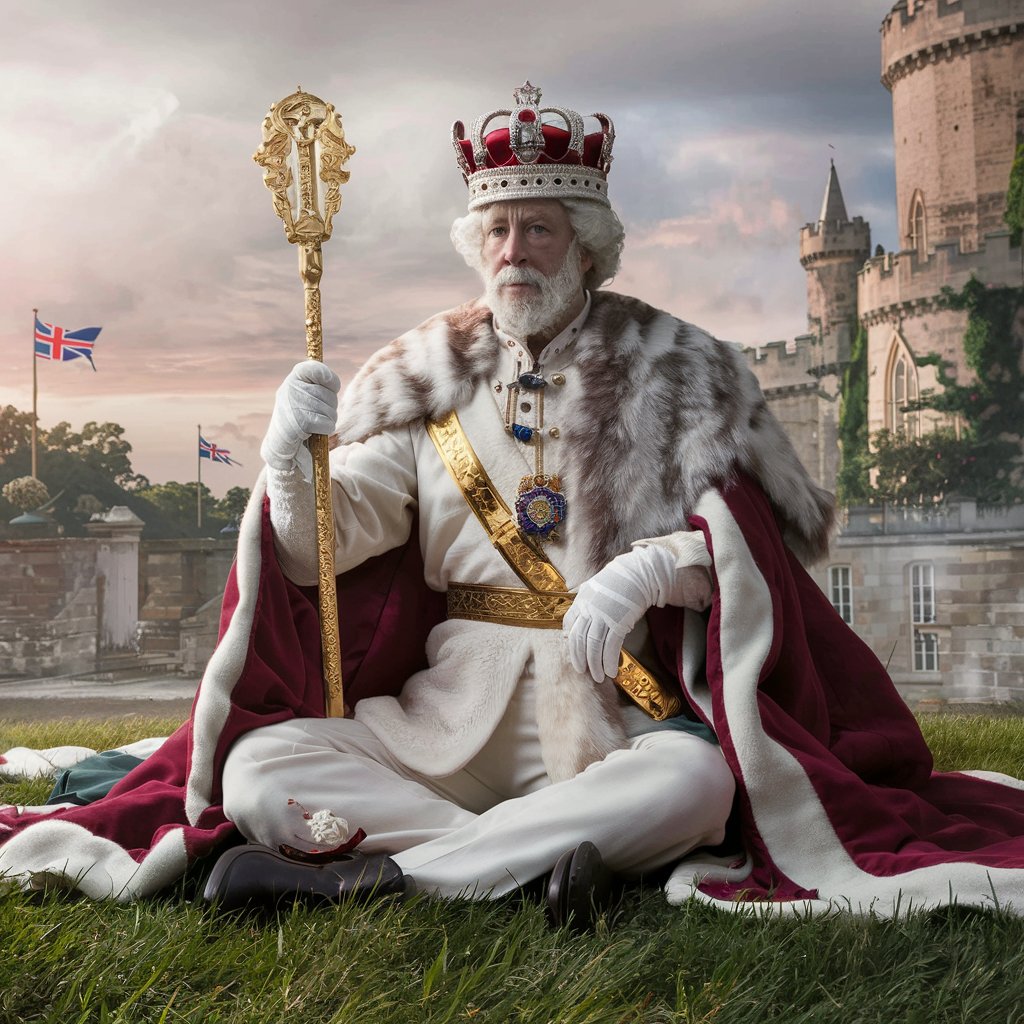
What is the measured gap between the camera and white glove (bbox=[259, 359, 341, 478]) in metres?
2.71

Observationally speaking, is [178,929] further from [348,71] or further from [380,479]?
[348,71]

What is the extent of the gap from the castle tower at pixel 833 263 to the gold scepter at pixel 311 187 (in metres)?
20.4

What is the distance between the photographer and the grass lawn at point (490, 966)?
176cm

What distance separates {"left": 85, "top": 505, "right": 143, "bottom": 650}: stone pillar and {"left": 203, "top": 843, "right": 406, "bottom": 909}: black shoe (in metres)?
15.6

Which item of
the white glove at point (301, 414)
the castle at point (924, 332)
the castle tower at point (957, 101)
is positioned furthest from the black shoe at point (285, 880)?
the castle tower at point (957, 101)

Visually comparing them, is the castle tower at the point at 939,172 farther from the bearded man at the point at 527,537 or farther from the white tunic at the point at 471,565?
the white tunic at the point at 471,565

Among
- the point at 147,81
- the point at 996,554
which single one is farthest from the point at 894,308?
the point at 147,81

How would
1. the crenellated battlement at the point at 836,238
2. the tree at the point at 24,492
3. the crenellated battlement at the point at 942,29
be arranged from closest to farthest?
the tree at the point at 24,492 → the crenellated battlement at the point at 942,29 → the crenellated battlement at the point at 836,238

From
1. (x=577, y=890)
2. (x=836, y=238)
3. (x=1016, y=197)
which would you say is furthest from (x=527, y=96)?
(x=836, y=238)

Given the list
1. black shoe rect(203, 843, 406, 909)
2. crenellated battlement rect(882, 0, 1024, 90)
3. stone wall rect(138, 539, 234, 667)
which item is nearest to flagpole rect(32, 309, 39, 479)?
stone wall rect(138, 539, 234, 667)

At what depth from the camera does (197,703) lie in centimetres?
270

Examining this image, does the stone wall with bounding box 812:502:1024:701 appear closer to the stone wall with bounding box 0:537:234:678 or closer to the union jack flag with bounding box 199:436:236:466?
the union jack flag with bounding box 199:436:236:466

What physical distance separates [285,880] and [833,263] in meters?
22.5

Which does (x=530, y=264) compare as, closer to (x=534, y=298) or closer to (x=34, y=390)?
(x=534, y=298)
